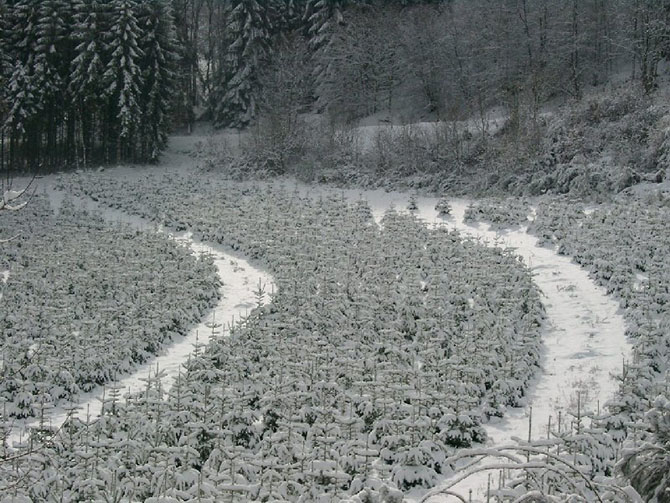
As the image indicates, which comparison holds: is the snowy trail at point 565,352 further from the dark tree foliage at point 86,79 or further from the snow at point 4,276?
the dark tree foliage at point 86,79

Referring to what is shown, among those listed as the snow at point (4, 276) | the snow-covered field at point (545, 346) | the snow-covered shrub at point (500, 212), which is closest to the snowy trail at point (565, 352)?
the snow-covered field at point (545, 346)

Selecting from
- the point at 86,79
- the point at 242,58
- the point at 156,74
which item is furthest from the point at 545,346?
the point at 242,58

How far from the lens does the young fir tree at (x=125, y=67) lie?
133 ft

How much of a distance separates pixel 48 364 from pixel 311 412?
15.2 feet

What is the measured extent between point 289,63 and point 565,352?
35.7 m

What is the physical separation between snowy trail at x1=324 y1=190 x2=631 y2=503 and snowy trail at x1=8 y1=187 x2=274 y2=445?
454cm

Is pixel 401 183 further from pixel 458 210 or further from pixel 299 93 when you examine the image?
pixel 299 93

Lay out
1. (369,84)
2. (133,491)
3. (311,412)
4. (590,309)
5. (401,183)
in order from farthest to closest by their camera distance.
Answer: (369,84) → (401,183) → (590,309) → (311,412) → (133,491)

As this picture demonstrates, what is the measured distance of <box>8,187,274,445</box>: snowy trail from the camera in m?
10.3

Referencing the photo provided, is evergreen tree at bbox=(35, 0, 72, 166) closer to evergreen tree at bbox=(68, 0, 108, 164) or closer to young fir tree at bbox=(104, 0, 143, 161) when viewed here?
evergreen tree at bbox=(68, 0, 108, 164)

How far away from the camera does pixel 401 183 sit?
100ft

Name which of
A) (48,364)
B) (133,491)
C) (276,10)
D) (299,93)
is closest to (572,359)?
(133,491)

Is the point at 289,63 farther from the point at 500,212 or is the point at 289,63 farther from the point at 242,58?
the point at 500,212

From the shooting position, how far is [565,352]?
455 inches
